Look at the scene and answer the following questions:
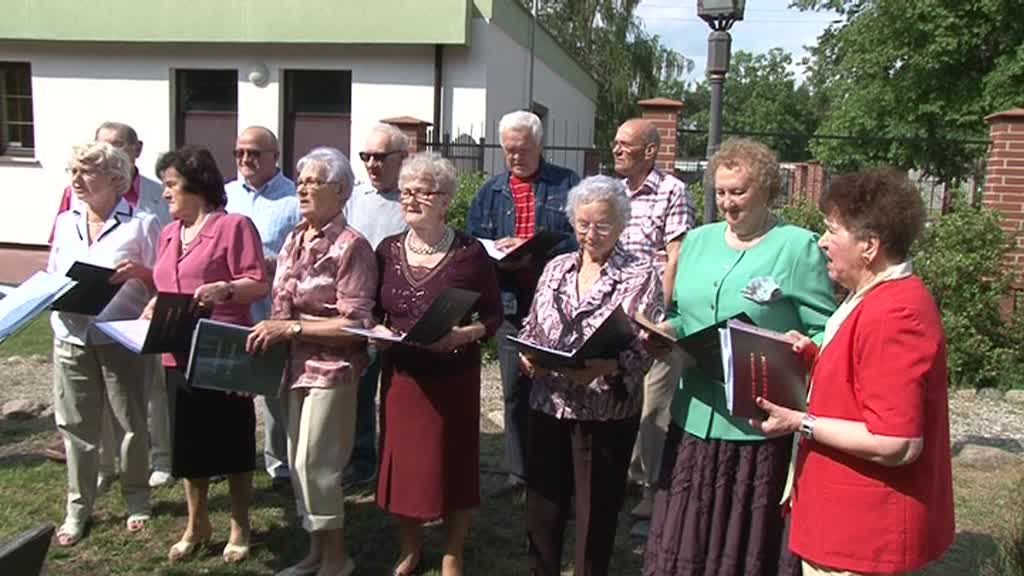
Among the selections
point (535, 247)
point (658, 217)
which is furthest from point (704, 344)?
point (658, 217)

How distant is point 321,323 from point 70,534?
1892 millimetres

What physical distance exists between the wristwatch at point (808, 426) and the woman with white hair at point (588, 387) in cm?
87

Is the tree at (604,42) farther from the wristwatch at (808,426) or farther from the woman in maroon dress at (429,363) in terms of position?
the wristwatch at (808,426)

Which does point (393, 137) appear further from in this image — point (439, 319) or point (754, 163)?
point (754, 163)

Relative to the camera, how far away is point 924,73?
48.2 feet

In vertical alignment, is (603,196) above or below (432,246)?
above

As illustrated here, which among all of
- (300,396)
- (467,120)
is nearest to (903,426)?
(300,396)

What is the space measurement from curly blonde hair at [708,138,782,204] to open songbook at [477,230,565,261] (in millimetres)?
881

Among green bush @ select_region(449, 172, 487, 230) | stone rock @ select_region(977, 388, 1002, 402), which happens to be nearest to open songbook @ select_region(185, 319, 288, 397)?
green bush @ select_region(449, 172, 487, 230)

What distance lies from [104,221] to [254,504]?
173cm

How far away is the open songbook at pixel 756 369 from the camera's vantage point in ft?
7.92

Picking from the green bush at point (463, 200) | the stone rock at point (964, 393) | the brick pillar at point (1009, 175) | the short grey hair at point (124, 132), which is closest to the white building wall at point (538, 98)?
the green bush at point (463, 200)

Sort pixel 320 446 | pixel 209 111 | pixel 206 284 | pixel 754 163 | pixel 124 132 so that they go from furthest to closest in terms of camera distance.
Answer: pixel 209 111, pixel 124 132, pixel 206 284, pixel 320 446, pixel 754 163

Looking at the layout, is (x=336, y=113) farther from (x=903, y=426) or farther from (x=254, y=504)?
(x=903, y=426)
